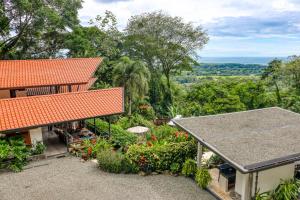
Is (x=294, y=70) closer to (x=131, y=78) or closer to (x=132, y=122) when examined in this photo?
(x=131, y=78)

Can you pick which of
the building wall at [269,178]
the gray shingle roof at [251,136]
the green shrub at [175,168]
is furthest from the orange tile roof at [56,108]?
the building wall at [269,178]

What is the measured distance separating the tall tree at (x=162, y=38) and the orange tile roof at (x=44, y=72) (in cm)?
1048

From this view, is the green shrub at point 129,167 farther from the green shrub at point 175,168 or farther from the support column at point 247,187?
the support column at point 247,187

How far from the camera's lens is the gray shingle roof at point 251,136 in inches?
381

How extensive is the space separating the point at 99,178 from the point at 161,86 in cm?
2188

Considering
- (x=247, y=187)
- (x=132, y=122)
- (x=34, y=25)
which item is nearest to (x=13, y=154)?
(x=132, y=122)

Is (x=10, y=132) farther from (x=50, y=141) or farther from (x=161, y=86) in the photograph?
(x=161, y=86)

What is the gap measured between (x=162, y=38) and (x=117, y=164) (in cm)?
2197

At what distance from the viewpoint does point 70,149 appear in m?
16.7

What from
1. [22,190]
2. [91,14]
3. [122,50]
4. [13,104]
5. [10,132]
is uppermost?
[91,14]

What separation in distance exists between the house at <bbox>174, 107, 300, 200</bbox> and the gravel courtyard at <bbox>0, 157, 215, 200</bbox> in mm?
2099

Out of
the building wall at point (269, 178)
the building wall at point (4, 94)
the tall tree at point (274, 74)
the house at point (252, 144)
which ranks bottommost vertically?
the building wall at point (269, 178)

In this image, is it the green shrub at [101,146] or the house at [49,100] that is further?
the green shrub at [101,146]

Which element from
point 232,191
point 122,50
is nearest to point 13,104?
point 232,191
